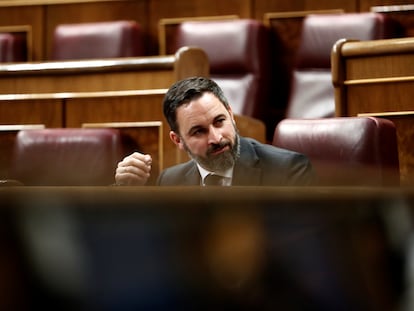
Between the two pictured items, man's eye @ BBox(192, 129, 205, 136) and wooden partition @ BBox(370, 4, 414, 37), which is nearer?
man's eye @ BBox(192, 129, 205, 136)

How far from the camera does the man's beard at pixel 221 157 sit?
528 mm

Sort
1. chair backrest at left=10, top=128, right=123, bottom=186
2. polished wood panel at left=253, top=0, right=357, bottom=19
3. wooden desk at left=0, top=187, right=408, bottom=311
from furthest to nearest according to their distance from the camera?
polished wood panel at left=253, top=0, right=357, bottom=19 → chair backrest at left=10, top=128, right=123, bottom=186 → wooden desk at left=0, top=187, right=408, bottom=311

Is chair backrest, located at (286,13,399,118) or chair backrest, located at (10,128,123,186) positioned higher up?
chair backrest, located at (286,13,399,118)

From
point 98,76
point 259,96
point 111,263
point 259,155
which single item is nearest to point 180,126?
point 259,155

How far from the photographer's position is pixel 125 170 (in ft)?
1.42

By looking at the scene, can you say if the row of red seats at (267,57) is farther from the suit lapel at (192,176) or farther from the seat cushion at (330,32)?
the suit lapel at (192,176)

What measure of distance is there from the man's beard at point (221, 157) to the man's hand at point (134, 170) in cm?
10

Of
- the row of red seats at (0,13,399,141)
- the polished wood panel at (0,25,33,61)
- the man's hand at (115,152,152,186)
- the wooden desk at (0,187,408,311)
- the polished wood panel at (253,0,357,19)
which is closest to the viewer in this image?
the wooden desk at (0,187,408,311)

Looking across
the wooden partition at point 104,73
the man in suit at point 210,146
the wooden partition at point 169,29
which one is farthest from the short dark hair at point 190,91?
the wooden partition at point 169,29

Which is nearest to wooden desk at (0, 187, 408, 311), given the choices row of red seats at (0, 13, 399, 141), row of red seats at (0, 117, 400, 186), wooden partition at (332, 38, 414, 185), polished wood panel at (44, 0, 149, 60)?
row of red seats at (0, 117, 400, 186)

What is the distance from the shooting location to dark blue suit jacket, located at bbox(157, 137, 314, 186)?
1.58ft

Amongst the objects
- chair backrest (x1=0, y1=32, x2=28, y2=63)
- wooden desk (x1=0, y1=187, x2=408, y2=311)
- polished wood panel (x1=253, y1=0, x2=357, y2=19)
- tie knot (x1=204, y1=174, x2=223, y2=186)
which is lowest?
tie knot (x1=204, y1=174, x2=223, y2=186)

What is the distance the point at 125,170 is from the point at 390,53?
1.10 feet

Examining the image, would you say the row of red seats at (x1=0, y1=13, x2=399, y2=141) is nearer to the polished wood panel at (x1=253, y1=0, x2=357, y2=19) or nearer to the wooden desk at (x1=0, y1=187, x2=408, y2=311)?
the polished wood panel at (x1=253, y1=0, x2=357, y2=19)
